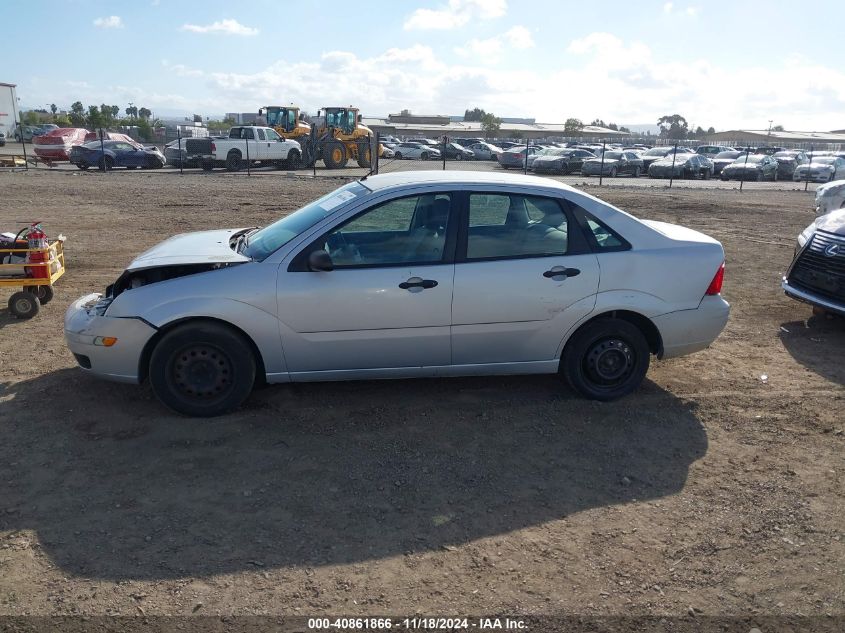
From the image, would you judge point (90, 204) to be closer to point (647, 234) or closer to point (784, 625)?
point (647, 234)

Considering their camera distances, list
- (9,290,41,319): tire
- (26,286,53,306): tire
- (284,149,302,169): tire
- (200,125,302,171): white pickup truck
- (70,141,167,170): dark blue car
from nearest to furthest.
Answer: (9,290,41,319): tire → (26,286,53,306): tire → (70,141,167,170): dark blue car → (200,125,302,171): white pickup truck → (284,149,302,169): tire

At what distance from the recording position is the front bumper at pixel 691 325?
5109mm

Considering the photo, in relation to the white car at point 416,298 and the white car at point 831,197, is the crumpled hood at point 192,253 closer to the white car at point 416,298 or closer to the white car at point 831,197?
the white car at point 416,298

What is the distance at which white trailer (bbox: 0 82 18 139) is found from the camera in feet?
130

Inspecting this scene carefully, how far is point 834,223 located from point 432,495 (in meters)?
5.57

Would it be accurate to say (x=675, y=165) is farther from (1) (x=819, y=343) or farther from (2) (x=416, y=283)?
(2) (x=416, y=283)

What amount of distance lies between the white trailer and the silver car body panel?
1677 inches

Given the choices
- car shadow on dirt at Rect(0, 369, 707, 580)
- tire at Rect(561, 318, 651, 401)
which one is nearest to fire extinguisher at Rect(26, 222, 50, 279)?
car shadow on dirt at Rect(0, 369, 707, 580)

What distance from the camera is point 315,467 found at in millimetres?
4199

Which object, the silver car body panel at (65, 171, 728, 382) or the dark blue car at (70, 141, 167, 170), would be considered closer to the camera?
the silver car body panel at (65, 171, 728, 382)

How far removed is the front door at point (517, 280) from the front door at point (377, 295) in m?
0.15

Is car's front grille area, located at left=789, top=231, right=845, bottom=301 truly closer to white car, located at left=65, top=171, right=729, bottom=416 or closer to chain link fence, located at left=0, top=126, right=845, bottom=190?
white car, located at left=65, top=171, right=729, bottom=416

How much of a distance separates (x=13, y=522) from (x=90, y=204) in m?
13.7

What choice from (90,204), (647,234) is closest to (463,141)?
(90,204)
